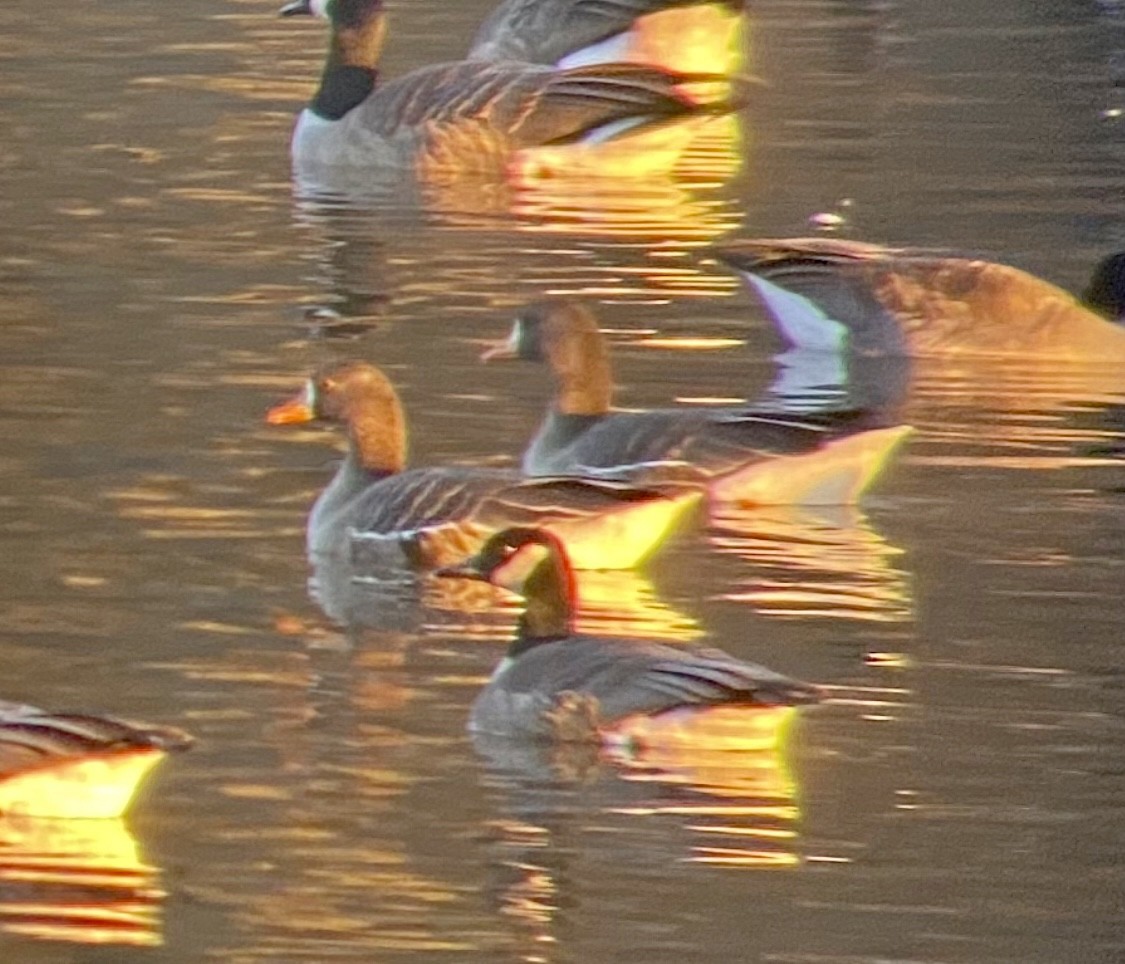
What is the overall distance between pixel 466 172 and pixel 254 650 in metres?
9.04

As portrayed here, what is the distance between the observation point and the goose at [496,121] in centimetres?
1875

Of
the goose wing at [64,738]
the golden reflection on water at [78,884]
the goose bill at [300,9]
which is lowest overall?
the golden reflection on water at [78,884]

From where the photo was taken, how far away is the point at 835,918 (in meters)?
7.98

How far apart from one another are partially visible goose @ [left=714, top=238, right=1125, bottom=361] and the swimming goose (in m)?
4.86

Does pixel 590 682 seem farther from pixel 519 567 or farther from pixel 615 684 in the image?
pixel 519 567

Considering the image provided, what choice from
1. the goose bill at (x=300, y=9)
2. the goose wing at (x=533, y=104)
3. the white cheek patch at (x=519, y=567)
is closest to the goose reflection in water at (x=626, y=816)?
the white cheek patch at (x=519, y=567)

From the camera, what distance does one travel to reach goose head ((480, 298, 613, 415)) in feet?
40.2

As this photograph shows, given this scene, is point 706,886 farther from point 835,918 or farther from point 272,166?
point 272,166

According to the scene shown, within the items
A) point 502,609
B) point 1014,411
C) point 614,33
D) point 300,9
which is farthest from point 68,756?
point 614,33

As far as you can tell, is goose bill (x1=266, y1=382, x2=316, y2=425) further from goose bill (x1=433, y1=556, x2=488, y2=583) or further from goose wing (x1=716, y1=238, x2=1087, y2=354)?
goose wing (x1=716, y1=238, x2=1087, y2=354)

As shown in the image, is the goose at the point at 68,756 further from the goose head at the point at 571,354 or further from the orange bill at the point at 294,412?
the goose head at the point at 571,354

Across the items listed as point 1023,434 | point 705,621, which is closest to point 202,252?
point 1023,434

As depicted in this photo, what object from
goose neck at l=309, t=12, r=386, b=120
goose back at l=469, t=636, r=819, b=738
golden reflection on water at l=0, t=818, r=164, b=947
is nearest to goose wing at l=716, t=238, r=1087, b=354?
goose neck at l=309, t=12, r=386, b=120

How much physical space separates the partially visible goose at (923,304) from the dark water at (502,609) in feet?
0.69
